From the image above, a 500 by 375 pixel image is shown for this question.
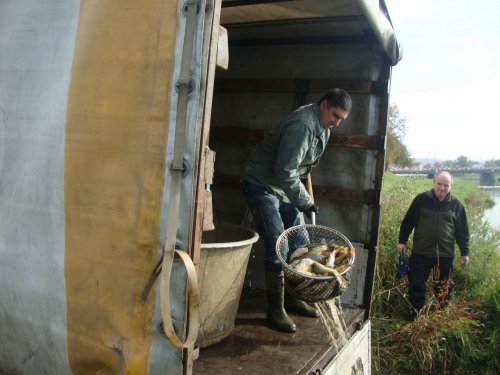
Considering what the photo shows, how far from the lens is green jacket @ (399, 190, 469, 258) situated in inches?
238

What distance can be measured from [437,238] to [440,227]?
0.16 metres

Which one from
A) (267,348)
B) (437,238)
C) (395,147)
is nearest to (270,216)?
(267,348)

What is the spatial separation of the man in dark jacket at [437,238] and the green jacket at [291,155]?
280 centimetres

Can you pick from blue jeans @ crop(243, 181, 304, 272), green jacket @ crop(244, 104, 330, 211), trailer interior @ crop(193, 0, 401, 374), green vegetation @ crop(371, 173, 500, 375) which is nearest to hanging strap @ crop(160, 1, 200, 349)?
trailer interior @ crop(193, 0, 401, 374)

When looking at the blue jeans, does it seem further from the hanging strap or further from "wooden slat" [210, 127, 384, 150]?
the hanging strap

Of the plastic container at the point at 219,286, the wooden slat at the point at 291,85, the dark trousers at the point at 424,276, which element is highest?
the wooden slat at the point at 291,85

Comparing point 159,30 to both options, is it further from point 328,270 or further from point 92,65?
point 328,270

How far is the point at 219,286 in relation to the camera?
320cm

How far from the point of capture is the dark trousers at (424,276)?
19.8ft

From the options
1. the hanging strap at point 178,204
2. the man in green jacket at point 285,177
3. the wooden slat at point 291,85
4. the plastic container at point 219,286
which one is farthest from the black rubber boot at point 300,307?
the hanging strap at point 178,204

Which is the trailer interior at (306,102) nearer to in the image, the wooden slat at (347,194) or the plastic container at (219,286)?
the wooden slat at (347,194)

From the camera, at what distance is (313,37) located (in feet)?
14.7

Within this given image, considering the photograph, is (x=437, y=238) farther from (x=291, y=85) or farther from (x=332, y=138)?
(x=291, y=85)

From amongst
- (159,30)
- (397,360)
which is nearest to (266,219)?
(159,30)
